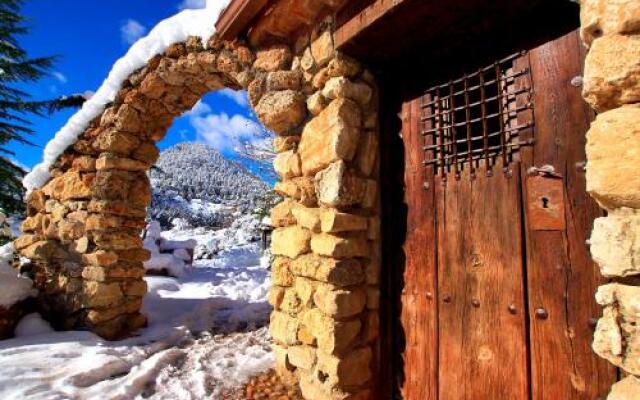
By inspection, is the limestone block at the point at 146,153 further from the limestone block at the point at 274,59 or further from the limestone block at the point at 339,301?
the limestone block at the point at 339,301

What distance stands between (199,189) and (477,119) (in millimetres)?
21444

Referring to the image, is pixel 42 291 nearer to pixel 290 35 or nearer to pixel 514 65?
pixel 290 35

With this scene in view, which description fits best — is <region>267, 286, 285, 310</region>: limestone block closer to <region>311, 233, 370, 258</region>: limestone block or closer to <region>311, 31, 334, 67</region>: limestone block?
<region>311, 233, 370, 258</region>: limestone block

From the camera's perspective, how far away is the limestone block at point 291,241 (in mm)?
1970

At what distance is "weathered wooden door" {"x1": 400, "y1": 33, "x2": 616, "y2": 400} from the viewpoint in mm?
1288

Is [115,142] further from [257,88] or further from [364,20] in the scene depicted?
[364,20]

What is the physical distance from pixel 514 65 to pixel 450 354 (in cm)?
129

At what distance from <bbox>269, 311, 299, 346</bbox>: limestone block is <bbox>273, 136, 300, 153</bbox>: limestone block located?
982 millimetres

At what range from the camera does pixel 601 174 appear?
3.04 feet

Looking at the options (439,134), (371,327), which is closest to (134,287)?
(371,327)

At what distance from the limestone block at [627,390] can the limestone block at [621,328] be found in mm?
46

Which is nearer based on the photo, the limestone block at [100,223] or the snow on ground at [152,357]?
the snow on ground at [152,357]

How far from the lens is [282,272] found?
2123mm

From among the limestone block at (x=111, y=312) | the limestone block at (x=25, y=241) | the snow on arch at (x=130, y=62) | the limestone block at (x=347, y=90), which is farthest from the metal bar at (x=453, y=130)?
the limestone block at (x=25, y=241)
